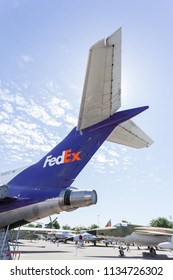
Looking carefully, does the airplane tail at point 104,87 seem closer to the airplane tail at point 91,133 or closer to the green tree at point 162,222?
the airplane tail at point 91,133

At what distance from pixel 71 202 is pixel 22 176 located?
218 cm

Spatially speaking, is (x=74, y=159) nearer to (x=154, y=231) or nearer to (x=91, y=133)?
(x=91, y=133)

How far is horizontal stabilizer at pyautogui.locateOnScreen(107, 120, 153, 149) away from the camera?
309 inches

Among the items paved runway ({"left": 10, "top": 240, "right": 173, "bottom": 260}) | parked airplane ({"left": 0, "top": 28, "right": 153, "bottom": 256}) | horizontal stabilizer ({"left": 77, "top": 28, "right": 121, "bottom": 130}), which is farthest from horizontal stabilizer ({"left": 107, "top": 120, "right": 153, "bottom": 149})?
paved runway ({"left": 10, "top": 240, "right": 173, "bottom": 260})

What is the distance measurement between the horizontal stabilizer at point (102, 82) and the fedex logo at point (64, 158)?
0.90 meters

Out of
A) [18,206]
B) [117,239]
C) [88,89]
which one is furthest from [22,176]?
[117,239]

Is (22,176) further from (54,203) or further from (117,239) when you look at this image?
(117,239)

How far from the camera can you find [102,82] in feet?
19.3

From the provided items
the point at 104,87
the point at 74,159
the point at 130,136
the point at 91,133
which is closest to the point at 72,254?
the point at 130,136

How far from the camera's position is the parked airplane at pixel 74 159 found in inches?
244

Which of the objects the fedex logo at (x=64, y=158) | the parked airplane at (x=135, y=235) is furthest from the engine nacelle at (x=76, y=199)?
the parked airplane at (x=135, y=235)

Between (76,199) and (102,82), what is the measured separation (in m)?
2.79

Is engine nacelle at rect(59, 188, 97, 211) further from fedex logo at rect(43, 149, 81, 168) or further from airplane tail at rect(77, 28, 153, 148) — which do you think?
airplane tail at rect(77, 28, 153, 148)

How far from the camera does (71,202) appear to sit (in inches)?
258
